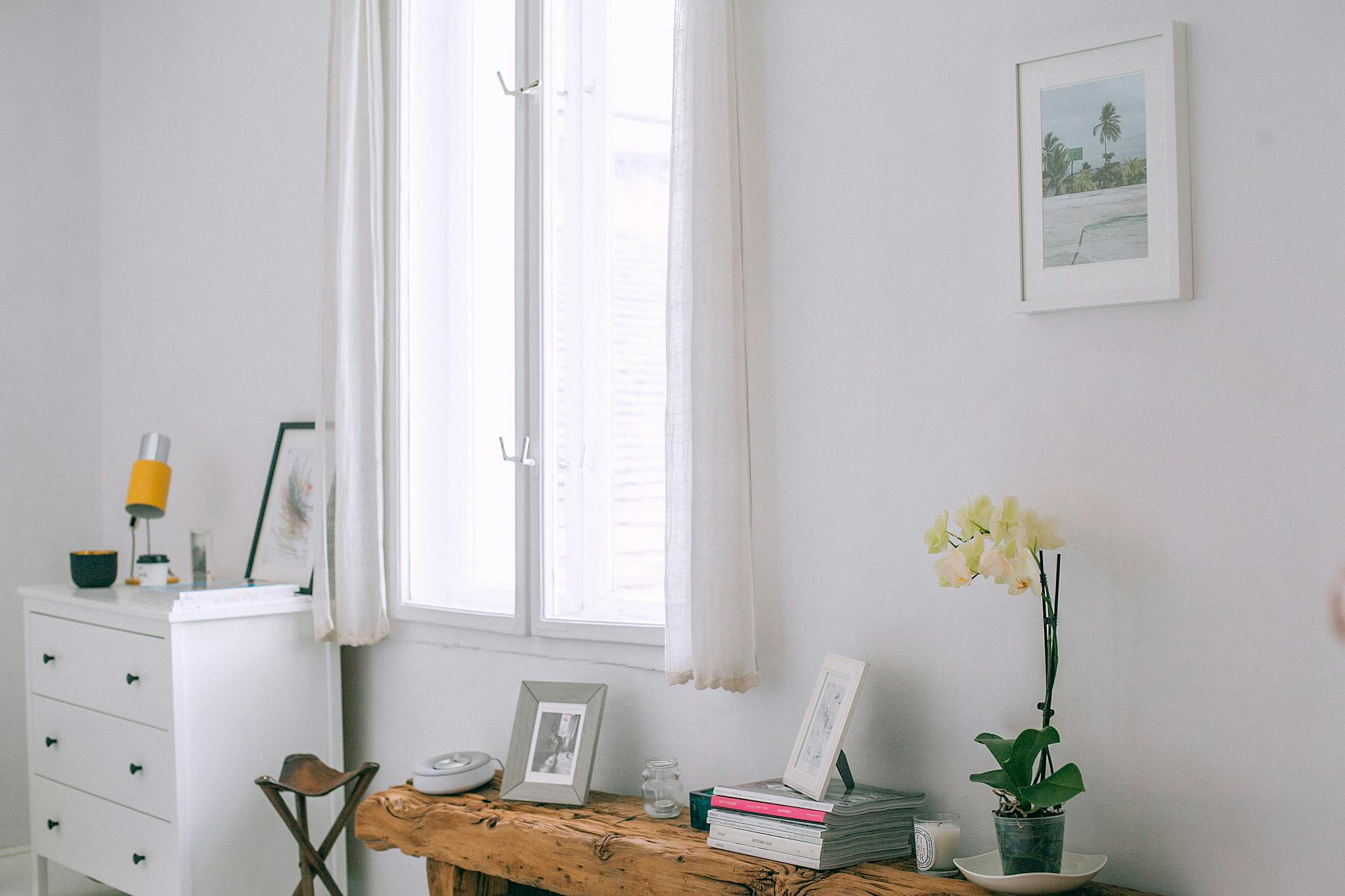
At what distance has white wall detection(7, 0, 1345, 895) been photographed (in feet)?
5.07

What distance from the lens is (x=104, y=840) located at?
285cm

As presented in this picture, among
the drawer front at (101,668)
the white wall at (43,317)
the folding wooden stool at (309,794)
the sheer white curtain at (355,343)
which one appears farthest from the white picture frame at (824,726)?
the white wall at (43,317)

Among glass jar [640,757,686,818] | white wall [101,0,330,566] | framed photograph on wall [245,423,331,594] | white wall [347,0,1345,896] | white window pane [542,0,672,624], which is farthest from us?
white wall [101,0,330,566]

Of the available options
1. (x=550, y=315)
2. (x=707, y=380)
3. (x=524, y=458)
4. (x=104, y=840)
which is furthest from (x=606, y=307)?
(x=104, y=840)

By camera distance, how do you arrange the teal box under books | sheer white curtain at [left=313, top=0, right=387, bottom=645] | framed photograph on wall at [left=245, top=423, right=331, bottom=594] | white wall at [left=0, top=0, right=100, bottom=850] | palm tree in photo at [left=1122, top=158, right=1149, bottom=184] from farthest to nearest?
white wall at [left=0, top=0, right=100, bottom=850], framed photograph on wall at [left=245, top=423, right=331, bottom=594], sheer white curtain at [left=313, top=0, right=387, bottom=645], the teal box under books, palm tree in photo at [left=1122, top=158, right=1149, bottom=184]

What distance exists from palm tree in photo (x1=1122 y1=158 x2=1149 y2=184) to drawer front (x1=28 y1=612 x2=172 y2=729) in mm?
2238

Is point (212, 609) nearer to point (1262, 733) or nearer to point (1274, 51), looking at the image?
point (1262, 733)

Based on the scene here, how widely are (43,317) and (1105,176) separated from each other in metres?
3.54

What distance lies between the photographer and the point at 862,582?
6.49 feet

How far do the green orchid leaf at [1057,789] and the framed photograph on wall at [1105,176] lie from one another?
0.68m

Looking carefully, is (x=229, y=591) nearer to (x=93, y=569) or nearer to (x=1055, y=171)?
(x=93, y=569)

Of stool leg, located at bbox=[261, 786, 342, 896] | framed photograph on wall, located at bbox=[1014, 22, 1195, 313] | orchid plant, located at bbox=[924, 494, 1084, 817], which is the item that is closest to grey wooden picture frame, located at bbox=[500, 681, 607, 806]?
stool leg, located at bbox=[261, 786, 342, 896]

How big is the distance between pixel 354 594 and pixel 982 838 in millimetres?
1618

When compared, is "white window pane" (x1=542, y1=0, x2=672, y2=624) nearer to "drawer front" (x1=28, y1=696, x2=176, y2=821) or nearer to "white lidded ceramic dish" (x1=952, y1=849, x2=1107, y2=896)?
"white lidded ceramic dish" (x1=952, y1=849, x2=1107, y2=896)
